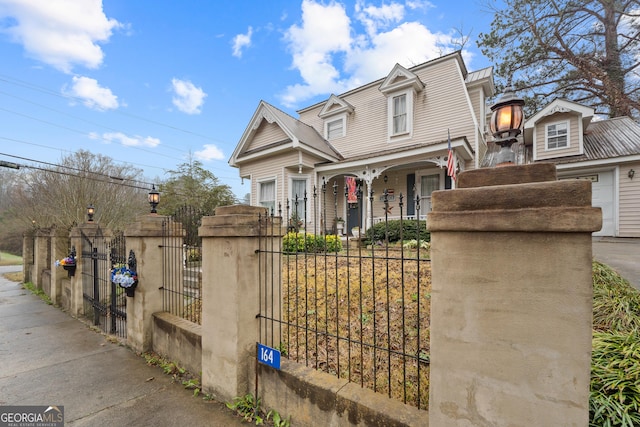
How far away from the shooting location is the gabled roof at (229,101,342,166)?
10.9 m

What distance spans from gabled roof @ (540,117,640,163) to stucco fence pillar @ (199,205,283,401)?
40.3ft

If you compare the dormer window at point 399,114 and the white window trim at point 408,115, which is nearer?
the white window trim at point 408,115

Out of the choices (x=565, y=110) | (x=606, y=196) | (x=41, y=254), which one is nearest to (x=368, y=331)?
(x=41, y=254)

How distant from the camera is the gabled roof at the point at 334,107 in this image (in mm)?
12547

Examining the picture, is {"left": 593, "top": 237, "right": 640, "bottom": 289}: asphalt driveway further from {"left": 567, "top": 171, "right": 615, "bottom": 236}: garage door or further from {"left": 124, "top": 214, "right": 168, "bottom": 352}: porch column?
{"left": 124, "top": 214, "right": 168, "bottom": 352}: porch column

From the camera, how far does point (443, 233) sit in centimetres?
148

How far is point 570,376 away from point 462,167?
9.92m

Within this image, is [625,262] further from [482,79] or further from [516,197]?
[482,79]

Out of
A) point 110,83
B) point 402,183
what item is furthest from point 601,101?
point 110,83

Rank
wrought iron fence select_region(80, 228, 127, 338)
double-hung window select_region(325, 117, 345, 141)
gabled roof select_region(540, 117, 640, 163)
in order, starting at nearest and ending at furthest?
wrought iron fence select_region(80, 228, 127, 338) → gabled roof select_region(540, 117, 640, 163) → double-hung window select_region(325, 117, 345, 141)

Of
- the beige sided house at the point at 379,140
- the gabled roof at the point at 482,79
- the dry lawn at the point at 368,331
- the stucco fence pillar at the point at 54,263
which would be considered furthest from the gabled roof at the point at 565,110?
the stucco fence pillar at the point at 54,263

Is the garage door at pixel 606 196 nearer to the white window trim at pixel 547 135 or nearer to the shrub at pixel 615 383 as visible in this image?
the white window trim at pixel 547 135

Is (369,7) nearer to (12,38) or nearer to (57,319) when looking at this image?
(57,319)

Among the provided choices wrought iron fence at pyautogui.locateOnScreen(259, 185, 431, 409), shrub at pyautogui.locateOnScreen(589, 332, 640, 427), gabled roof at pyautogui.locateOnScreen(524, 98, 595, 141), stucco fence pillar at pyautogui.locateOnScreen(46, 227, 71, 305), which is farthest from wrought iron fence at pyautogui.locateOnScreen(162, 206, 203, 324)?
gabled roof at pyautogui.locateOnScreen(524, 98, 595, 141)
